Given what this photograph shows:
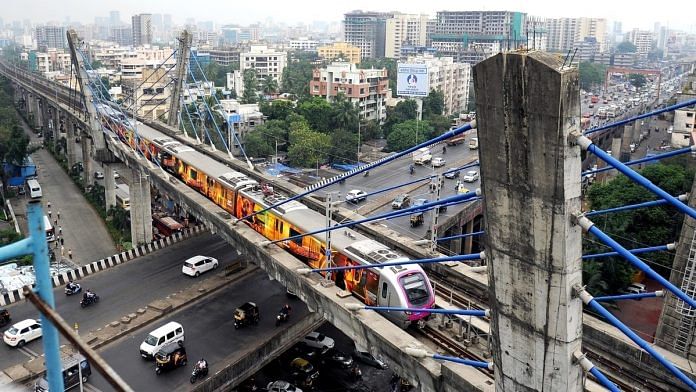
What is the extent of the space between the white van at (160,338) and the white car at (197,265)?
5.00m

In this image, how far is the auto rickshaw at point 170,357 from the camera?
14914 millimetres

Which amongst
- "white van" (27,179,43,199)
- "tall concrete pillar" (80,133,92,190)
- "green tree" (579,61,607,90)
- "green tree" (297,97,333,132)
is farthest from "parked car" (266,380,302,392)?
"green tree" (579,61,607,90)

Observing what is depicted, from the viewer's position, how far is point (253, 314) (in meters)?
17.8

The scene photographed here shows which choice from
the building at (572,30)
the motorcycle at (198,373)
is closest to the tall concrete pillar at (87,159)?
the motorcycle at (198,373)

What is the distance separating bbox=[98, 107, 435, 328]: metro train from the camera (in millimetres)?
13031

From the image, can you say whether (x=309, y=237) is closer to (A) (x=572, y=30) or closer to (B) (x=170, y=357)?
(B) (x=170, y=357)

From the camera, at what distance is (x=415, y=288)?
13.1m

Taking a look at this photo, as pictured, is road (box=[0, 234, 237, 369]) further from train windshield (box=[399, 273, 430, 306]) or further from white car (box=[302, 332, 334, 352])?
train windshield (box=[399, 273, 430, 306])

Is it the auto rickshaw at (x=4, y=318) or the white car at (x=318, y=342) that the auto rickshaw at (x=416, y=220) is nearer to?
the white car at (x=318, y=342)

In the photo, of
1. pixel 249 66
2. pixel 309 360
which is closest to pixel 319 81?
pixel 249 66

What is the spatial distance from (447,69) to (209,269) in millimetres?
55107

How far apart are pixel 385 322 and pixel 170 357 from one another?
6.39 m

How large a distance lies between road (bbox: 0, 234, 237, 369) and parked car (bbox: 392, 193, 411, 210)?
11.0 meters

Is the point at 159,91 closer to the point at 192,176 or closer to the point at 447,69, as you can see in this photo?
the point at 447,69
